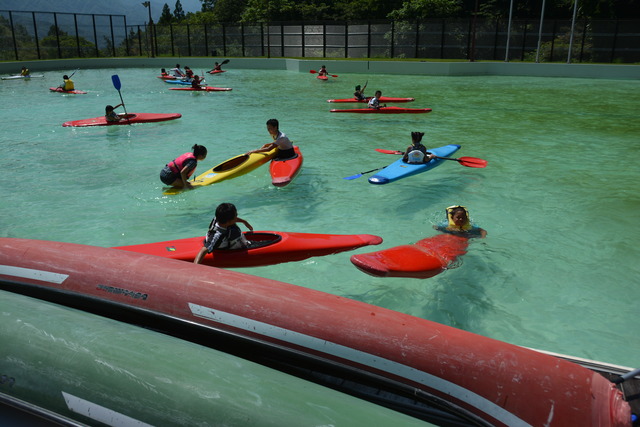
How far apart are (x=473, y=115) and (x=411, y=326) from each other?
46.5 feet

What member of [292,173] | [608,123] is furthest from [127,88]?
[608,123]

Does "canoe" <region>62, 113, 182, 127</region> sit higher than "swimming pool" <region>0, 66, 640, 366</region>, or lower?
higher

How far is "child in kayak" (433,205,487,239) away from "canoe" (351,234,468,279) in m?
0.34

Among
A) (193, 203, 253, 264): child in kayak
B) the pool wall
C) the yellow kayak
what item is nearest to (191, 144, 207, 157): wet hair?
the yellow kayak

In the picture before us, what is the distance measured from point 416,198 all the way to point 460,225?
6.53 feet

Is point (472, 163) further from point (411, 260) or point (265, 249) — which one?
point (265, 249)

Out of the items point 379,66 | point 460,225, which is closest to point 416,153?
point 460,225

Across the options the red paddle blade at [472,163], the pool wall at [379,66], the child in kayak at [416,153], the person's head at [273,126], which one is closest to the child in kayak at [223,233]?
the person's head at [273,126]

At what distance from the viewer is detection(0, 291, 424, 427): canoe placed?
2422mm

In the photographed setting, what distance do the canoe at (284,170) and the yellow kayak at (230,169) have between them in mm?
247

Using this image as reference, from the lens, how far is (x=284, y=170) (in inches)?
337

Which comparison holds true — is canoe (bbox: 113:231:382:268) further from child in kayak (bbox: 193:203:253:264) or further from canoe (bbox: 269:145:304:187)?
canoe (bbox: 269:145:304:187)

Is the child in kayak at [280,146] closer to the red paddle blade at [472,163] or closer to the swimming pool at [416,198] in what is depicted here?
the swimming pool at [416,198]

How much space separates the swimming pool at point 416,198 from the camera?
5.00 metres
